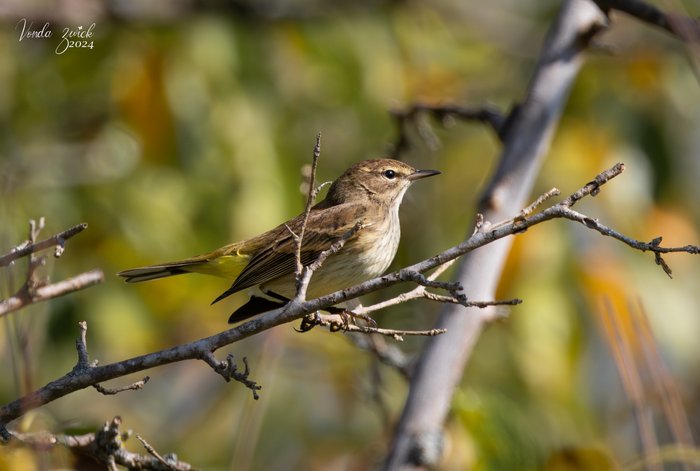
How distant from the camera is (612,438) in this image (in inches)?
259

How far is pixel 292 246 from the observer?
15.9ft

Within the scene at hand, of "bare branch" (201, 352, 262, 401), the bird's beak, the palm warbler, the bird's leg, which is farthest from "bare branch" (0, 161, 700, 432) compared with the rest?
the bird's beak

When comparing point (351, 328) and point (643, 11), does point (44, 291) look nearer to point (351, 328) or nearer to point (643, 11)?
point (351, 328)

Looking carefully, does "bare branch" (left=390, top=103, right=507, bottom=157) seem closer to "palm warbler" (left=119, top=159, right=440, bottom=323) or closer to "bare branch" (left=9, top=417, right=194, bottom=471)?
"palm warbler" (left=119, top=159, right=440, bottom=323)

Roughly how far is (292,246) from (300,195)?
451mm

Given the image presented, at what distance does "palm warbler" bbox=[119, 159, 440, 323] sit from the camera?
16.5 feet

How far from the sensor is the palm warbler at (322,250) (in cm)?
503

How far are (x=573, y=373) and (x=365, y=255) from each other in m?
1.30

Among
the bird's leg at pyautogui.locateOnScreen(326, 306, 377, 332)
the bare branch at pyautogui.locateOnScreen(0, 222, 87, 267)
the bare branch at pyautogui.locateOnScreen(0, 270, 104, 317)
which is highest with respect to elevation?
the bare branch at pyautogui.locateOnScreen(0, 222, 87, 267)

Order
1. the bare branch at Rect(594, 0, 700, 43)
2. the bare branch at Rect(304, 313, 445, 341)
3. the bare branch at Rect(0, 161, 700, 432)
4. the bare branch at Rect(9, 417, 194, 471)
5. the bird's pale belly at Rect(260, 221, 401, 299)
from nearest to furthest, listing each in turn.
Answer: the bare branch at Rect(0, 161, 700, 432) < the bare branch at Rect(304, 313, 445, 341) < the bare branch at Rect(9, 417, 194, 471) < the bare branch at Rect(594, 0, 700, 43) < the bird's pale belly at Rect(260, 221, 401, 299)

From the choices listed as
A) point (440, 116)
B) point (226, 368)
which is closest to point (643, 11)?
point (440, 116)

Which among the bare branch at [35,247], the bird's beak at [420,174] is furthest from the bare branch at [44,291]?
the bird's beak at [420,174]

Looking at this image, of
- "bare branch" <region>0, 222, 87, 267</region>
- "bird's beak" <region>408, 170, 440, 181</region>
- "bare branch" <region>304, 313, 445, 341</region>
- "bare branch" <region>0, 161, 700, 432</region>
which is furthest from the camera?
"bird's beak" <region>408, 170, 440, 181</region>

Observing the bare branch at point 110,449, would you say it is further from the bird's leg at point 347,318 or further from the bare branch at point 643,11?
the bare branch at point 643,11
